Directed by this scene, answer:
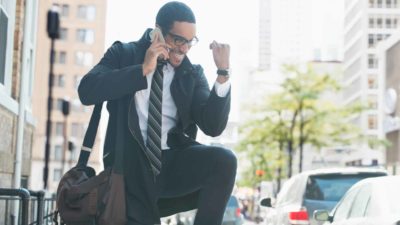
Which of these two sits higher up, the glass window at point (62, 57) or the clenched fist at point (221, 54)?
the glass window at point (62, 57)

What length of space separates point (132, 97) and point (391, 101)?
47.5m

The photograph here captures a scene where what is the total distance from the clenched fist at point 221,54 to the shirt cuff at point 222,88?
0.06 m

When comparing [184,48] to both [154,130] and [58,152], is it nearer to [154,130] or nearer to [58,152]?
[154,130]

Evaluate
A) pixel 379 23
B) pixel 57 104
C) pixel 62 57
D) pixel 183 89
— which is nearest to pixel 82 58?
pixel 62 57

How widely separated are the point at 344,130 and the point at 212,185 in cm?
4293

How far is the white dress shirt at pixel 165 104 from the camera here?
10.1ft

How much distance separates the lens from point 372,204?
7059mm

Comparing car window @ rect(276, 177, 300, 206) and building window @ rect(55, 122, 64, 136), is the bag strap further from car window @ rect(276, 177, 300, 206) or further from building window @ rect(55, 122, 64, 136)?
building window @ rect(55, 122, 64, 136)

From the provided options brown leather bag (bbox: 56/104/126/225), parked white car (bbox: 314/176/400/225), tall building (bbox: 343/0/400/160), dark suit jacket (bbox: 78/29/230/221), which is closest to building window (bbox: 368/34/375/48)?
tall building (bbox: 343/0/400/160)

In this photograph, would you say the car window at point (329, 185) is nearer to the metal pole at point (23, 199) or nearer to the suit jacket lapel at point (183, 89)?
the metal pole at point (23, 199)

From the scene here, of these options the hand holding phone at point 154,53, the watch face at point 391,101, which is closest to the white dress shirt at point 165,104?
the hand holding phone at point 154,53

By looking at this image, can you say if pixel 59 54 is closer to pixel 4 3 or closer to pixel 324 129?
pixel 324 129

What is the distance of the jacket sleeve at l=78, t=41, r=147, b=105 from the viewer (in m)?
3.00

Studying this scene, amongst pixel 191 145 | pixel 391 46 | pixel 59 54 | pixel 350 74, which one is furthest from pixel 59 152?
pixel 191 145
